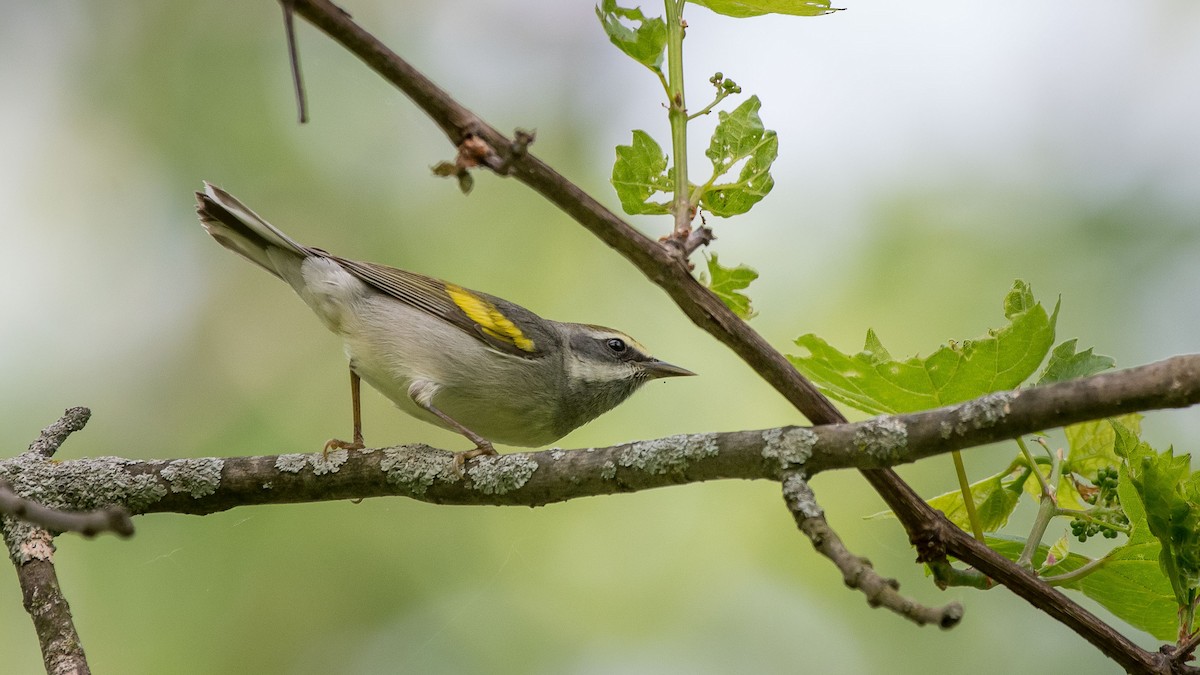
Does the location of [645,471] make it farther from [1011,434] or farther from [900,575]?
[900,575]

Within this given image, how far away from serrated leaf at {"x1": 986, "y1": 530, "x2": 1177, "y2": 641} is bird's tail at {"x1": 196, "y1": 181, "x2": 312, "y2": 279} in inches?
136

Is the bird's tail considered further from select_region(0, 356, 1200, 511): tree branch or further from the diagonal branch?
the diagonal branch

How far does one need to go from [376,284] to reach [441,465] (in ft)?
6.67

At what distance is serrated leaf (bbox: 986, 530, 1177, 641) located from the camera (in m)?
2.44

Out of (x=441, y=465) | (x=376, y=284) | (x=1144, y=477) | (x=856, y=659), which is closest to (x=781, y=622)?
(x=856, y=659)

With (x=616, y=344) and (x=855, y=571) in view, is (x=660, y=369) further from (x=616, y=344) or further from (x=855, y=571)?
(x=855, y=571)

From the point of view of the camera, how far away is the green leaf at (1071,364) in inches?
95.5

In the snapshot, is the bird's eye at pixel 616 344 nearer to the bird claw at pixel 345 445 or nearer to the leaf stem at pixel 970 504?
the bird claw at pixel 345 445

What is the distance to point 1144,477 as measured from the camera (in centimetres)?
220

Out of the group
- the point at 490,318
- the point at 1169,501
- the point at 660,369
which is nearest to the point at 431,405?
the point at 490,318

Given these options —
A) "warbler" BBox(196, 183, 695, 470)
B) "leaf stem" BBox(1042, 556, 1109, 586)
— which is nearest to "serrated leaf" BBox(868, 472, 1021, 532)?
"leaf stem" BBox(1042, 556, 1109, 586)

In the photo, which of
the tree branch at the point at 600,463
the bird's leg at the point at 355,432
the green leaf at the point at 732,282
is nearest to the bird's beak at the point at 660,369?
the bird's leg at the point at 355,432

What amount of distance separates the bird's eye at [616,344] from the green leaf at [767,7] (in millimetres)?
2600

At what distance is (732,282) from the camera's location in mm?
2727
